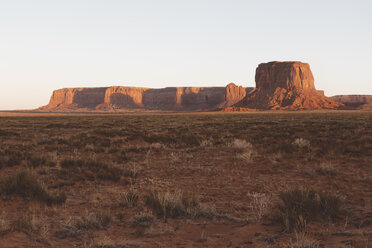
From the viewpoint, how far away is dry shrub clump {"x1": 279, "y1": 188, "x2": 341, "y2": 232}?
4600 mm

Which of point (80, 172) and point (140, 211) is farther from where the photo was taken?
point (80, 172)

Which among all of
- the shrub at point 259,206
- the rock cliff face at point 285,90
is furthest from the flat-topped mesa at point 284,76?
the shrub at point 259,206

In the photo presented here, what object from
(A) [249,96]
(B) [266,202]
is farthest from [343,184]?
(A) [249,96]

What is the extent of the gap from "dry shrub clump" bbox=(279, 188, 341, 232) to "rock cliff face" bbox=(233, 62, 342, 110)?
12059 cm

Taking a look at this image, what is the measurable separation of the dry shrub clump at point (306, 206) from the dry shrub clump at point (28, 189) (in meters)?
4.24

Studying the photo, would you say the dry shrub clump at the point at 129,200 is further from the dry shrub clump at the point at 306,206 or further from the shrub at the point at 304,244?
the shrub at the point at 304,244

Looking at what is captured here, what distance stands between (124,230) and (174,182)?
3084mm

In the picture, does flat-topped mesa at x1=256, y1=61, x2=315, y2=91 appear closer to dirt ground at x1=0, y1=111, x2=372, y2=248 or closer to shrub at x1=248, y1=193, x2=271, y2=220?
dirt ground at x1=0, y1=111, x2=372, y2=248

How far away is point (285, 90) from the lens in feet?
448

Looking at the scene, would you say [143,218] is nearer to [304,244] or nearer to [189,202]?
[189,202]

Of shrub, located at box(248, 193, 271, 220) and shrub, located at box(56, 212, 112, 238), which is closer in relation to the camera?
shrub, located at box(56, 212, 112, 238)

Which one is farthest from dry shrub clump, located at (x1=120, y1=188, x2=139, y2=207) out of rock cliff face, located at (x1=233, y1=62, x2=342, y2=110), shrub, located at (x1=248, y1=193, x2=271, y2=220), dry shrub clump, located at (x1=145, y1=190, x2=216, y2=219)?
rock cliff face, located at (x1=233, y1=62, x2=342, y2=110)

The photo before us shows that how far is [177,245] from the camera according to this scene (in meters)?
3.93

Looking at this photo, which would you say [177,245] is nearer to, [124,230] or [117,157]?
[124,230]
